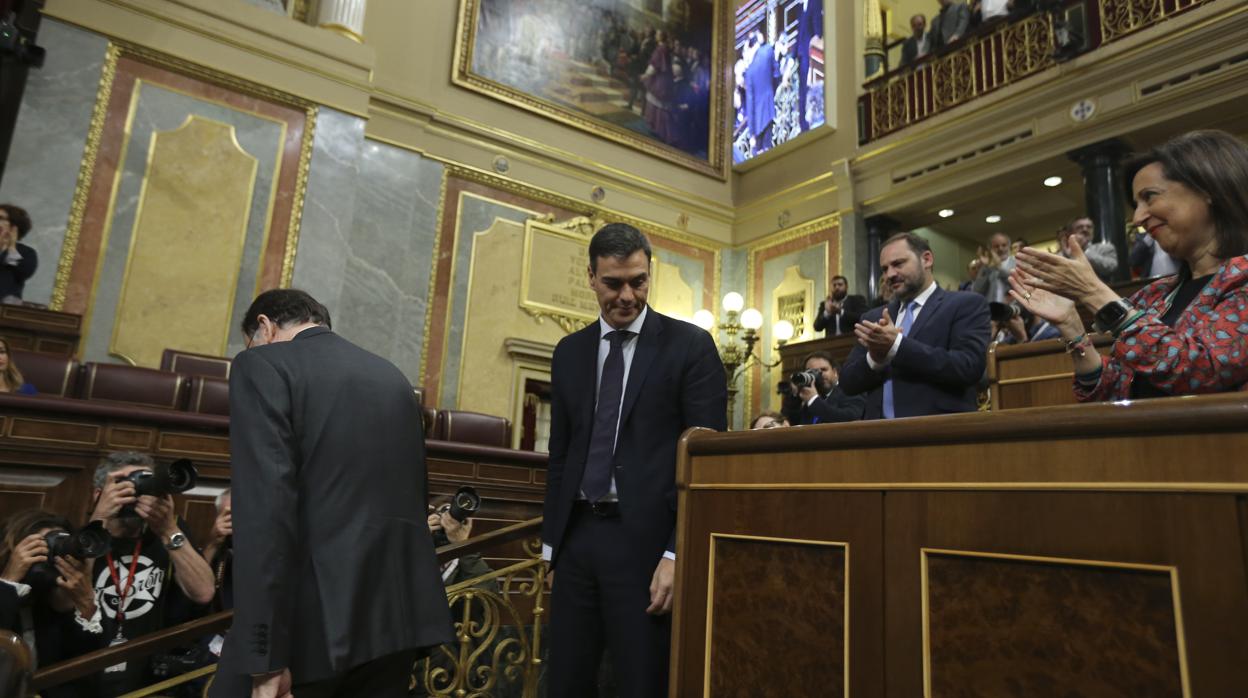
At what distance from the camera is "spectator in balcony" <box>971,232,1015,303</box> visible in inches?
248

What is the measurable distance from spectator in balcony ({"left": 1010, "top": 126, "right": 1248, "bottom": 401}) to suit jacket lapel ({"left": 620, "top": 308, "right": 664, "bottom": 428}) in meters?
0.79

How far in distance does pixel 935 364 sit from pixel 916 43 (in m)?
7.90

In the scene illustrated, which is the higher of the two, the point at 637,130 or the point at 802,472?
the point at 637,130

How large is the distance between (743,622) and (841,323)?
6.69 meters

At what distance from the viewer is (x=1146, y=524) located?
0.97 m

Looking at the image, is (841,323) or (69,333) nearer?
(69,333)

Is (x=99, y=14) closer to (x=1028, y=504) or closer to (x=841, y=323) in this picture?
(x=841, y=323)

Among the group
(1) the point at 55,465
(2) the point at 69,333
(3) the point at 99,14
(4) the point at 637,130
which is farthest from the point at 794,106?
(1) the point at 55,465

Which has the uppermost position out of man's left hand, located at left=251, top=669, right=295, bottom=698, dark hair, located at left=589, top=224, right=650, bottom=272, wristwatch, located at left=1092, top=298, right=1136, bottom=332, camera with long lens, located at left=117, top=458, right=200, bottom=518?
dark hair, located at left=589, top=224, right=650, bottom=272

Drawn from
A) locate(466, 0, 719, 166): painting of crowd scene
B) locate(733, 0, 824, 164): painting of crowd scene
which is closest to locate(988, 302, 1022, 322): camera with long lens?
locate(733, 0, 824, 164): painting of crowd scene

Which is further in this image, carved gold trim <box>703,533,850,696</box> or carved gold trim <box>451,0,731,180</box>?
carved gold trim <box>451,0,731,180</box>

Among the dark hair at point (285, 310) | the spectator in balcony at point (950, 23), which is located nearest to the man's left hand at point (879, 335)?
the dark hair at point (285, 310)

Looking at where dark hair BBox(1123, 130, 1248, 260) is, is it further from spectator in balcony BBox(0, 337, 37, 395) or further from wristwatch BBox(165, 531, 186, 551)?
spectator in balcony BBox(0, 337, 37, 395)

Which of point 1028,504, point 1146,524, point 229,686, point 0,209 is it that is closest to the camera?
point 1146,524
